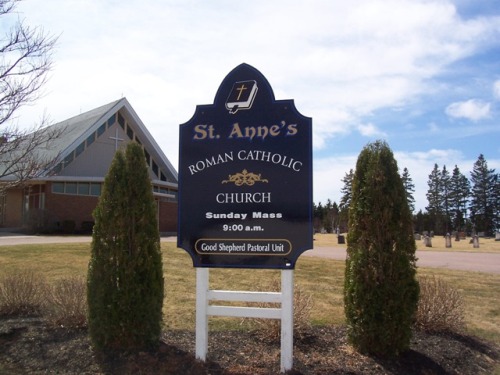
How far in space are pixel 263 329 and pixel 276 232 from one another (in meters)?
1.56

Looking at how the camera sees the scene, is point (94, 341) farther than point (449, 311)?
No

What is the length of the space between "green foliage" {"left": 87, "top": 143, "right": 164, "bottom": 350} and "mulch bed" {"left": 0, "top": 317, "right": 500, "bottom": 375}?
231 millimetres

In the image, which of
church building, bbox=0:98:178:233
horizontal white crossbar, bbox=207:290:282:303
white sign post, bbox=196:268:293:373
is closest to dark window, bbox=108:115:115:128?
church building, bbox=0:98:178:233

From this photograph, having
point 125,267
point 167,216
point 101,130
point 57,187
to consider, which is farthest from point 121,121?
point 125,267

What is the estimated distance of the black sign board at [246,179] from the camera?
16.5ft

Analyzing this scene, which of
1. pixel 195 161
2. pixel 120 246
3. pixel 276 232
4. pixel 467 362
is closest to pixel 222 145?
pixel 195 161

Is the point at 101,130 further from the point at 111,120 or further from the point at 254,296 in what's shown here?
the point at 254,296

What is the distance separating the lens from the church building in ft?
103

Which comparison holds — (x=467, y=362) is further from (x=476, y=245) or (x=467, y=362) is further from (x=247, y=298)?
(x=476, y=245)

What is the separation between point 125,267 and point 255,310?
1396 millimetres

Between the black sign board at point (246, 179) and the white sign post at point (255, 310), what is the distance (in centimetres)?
21

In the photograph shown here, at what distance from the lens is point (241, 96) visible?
17.5 feet

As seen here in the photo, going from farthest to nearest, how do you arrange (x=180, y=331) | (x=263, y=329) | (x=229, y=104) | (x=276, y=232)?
(x=180, y=331)
(x=263, y=329)
(x=229, y=104)
(x=276, y=232)

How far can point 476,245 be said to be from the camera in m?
34.6
